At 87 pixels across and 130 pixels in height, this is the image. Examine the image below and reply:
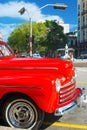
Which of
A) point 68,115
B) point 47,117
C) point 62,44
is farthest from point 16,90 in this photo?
point 62,44

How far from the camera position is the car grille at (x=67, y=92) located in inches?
298

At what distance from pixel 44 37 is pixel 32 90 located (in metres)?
89.3

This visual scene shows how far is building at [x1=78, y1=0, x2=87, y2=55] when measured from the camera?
110250 millimetres

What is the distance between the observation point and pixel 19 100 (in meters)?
7.50

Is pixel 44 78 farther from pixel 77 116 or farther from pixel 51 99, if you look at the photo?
pixel 77 116

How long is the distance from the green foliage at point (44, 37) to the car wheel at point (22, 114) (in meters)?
85.1

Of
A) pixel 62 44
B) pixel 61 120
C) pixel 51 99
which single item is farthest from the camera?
pixel 62 44

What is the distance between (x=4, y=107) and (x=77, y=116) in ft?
6.98

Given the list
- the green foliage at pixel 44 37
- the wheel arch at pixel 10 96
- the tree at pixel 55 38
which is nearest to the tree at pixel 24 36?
the green foliage at pixel 44 37

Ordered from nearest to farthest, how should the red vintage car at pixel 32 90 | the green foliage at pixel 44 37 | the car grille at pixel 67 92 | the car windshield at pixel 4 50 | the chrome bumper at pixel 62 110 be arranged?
the red vintage car at pixel 32 90 → the chrome bumper at pixel 62 110 → the car grille at pixel 67 92 → the car windshield at pixel 4 50 → the green foliage at pixel 44 37

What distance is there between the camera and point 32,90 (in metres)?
7.29

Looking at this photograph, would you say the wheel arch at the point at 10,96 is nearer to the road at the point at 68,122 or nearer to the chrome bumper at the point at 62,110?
the chrome bumper at the point at 62,110

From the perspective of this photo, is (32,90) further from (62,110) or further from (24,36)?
(24,36)

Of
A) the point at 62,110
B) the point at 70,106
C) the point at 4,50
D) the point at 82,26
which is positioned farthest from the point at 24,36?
the point at 62,110
